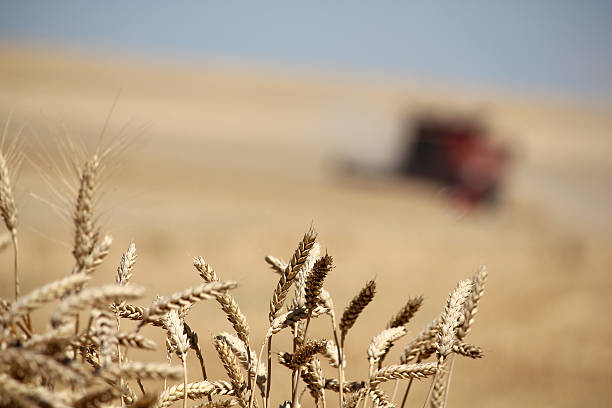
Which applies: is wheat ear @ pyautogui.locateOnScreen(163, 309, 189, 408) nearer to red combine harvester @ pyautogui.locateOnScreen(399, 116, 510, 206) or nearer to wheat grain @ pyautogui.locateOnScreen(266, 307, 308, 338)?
wheat grain @ pyautogui.locateOnScreen(266, 307, 308, 338)

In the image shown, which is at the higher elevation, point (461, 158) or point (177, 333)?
point (461, 158)

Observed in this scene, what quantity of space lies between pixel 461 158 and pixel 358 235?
8305 millimetres

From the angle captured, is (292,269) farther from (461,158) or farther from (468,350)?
(461,158)

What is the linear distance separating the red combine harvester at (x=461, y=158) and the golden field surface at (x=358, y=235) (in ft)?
2.17

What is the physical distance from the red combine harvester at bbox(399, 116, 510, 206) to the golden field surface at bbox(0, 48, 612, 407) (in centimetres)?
66

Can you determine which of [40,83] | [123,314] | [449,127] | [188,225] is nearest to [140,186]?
[188,225]

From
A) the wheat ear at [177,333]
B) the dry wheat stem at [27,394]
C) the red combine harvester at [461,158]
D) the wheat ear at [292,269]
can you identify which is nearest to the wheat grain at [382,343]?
the wheat ear at [292,269]

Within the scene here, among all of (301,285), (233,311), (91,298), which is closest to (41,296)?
(91,298)

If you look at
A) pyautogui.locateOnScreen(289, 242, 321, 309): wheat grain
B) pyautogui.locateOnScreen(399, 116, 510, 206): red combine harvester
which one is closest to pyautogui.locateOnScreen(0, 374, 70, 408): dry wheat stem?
pyautogui.locateOnScreen(289, 242, 321, 309): wheat grain

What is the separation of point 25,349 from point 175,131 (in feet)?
103

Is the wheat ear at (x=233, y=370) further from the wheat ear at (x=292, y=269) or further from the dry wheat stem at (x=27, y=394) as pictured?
the dry wheat stem at (x=27, y=394)

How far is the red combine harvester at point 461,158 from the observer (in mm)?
18109

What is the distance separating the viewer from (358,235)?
11367 mm

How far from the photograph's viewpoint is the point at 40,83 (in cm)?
4872
